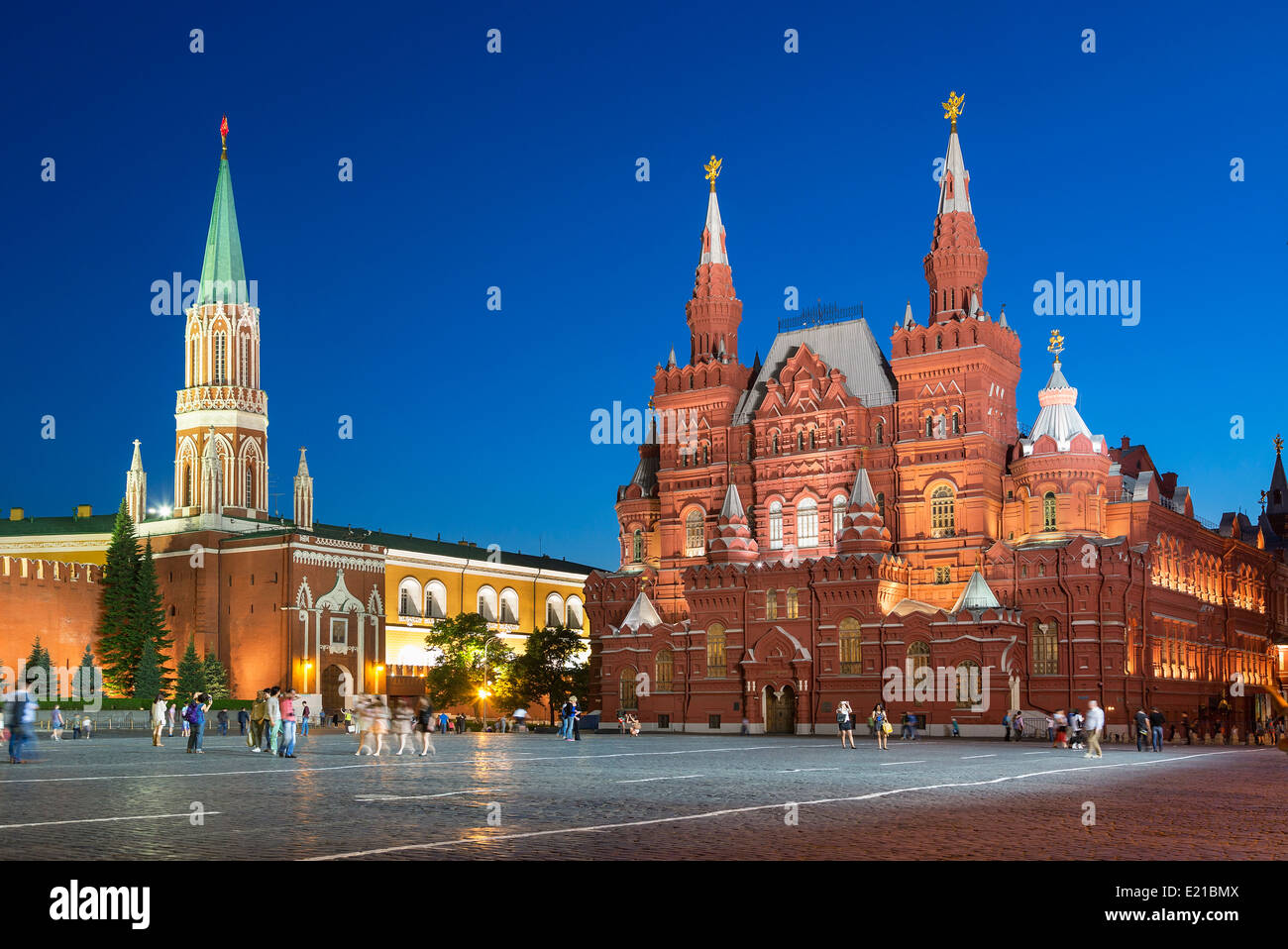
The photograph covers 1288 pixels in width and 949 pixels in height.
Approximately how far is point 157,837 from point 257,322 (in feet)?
282

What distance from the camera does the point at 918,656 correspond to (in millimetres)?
62188

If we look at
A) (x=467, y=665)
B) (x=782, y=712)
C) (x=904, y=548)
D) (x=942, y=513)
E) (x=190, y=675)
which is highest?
(x=942, y=513)

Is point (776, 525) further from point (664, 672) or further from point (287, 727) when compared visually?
point (287, 727)

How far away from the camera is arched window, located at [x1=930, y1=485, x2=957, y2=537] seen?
2621 inches

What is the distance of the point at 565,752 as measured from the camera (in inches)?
1578

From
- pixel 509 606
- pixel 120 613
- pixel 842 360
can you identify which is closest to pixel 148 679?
pixel 120 613

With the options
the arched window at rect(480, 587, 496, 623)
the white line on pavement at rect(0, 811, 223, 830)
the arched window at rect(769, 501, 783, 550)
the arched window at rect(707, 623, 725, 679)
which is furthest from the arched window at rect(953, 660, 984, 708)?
the arched window at rect(480, 587, 496, 623)

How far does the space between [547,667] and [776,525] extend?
626 inches

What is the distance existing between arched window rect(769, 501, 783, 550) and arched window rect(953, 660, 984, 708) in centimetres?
1379

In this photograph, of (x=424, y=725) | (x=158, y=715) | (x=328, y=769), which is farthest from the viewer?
(x=158, y=715)

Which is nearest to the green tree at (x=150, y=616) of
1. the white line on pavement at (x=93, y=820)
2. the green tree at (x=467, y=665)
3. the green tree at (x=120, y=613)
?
the green tree at (x=120, y=613)
